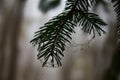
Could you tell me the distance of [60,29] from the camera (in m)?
0.28

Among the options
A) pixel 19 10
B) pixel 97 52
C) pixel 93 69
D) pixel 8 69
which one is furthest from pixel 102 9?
pixel 8 69

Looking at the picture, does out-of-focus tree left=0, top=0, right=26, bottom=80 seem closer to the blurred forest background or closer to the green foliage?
the blurred forest background

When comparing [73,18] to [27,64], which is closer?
[73,18]

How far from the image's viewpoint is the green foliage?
0.27 m

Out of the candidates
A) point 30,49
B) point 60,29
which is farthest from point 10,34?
point 60,29

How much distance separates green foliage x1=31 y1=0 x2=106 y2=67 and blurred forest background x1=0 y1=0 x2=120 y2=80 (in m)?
1.42

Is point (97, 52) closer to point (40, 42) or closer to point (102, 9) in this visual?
point (102, 9)

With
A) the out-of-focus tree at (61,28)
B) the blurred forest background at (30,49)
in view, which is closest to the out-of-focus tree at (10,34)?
the blurred forest background at (30,49)

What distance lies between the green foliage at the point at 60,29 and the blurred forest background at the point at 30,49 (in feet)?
4.66

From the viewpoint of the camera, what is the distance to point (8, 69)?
5.68 feet

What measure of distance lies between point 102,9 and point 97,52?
12.5 inches

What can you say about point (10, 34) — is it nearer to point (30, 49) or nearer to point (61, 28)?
point (30, 49)

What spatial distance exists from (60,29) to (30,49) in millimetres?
1472

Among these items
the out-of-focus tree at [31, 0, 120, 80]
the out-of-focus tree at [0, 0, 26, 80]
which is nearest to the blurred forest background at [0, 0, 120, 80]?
the out-of-focus tree at [0, 0, 26, 80]
